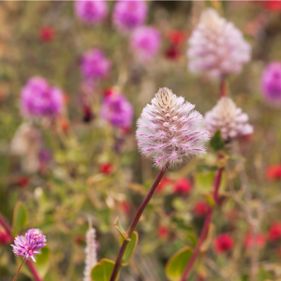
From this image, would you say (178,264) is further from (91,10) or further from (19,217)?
(91,10)

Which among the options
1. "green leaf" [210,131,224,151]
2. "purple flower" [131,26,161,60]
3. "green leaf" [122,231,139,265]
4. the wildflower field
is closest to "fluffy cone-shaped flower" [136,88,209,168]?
the wildflower field

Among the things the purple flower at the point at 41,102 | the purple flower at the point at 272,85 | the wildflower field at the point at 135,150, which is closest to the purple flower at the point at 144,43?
the wildflower field at the point at 135,150

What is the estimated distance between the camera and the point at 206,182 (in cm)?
145

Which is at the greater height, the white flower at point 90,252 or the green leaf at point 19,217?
the green leaf at point 19,217

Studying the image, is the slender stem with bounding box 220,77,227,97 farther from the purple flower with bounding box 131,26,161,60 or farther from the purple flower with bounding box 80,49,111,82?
the purple flower with bounding box 131,26,161,60

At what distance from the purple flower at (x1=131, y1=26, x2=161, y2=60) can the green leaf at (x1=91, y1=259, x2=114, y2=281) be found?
1.70m

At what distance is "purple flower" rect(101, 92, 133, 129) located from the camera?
6.25 ft

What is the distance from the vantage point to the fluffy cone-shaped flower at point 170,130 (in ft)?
3.08

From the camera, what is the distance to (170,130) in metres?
0.94

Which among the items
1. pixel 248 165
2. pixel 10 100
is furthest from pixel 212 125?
pixel 10 100

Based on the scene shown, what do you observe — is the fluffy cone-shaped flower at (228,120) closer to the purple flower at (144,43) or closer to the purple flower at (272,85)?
the purple flower at (272,85)

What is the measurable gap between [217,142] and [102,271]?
35 centimetres

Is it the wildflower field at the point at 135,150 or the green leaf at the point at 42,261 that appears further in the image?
the green leaf at the point at 42,261

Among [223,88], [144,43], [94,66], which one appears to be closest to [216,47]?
[223,88]
